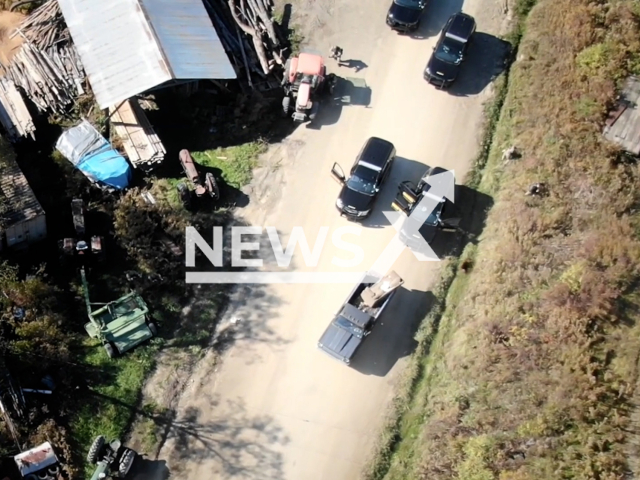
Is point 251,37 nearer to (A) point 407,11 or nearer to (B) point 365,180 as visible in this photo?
(A) point 407,11

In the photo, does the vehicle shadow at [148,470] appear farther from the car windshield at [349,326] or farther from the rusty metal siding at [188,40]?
the rusty metal siding at [188,40]

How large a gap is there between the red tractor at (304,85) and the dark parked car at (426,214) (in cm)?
556

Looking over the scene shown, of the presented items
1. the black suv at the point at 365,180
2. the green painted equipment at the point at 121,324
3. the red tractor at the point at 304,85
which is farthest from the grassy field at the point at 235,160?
the green painted equipment at the point at 121,324

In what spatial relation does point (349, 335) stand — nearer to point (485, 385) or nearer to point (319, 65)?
point (485, 385)

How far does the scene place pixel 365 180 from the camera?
2769cm

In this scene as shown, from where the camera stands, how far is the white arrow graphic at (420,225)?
27.1 metres

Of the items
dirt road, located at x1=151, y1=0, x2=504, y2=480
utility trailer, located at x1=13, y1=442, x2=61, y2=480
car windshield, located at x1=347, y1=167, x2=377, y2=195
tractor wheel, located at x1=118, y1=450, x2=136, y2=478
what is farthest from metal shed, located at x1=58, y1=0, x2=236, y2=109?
tractor wheel, located at x1=118, y1=450, x2=136, y2=478

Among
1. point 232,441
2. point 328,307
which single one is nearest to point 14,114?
point 328,307

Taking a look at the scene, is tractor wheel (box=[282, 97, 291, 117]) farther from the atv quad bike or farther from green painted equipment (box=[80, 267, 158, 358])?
green painted equipment (box=[80, 267, 158, 358])

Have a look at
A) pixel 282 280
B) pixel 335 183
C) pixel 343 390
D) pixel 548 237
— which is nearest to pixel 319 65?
pixel 335 183

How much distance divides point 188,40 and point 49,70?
21.2 ft

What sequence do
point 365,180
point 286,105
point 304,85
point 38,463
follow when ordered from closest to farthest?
point 38,463
point 365,180
point 304,85
point 286,105

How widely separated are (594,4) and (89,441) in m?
28.5

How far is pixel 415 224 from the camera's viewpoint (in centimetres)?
2706
